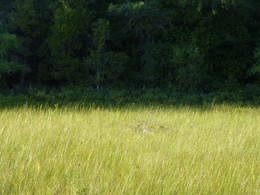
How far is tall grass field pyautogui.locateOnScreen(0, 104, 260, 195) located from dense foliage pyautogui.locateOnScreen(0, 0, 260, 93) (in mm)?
8232

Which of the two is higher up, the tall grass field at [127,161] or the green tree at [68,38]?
the green tree at [68,38]

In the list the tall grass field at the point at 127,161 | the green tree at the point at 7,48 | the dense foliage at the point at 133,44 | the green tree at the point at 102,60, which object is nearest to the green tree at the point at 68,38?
the dense foliage at the point at 133,44

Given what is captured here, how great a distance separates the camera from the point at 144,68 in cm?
1542

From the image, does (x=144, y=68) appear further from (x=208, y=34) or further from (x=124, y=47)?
(x=208, y=34)

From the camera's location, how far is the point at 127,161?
392 cm

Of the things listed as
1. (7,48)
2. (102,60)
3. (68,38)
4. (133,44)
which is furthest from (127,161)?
(133,44)

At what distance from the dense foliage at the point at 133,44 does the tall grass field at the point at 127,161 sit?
8.23 meters

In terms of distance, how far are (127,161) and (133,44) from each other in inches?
509

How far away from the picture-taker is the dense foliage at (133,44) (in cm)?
1420

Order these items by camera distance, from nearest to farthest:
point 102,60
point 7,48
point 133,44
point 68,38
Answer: point 7,48 → point 68,38 → point 102,60 → point 133,44

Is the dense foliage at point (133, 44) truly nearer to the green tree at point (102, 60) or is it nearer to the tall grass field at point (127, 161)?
the green tree at point (102, 60)

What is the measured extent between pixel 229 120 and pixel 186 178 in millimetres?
4372

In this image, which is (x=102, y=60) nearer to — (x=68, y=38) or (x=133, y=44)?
(x=68, y=38)

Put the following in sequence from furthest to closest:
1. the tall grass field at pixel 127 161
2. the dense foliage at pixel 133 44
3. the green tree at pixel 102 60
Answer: the green tree at pixel 102 60 < the dense foliage at pixel 133 44 < the tall grass field at pixel 127 161
